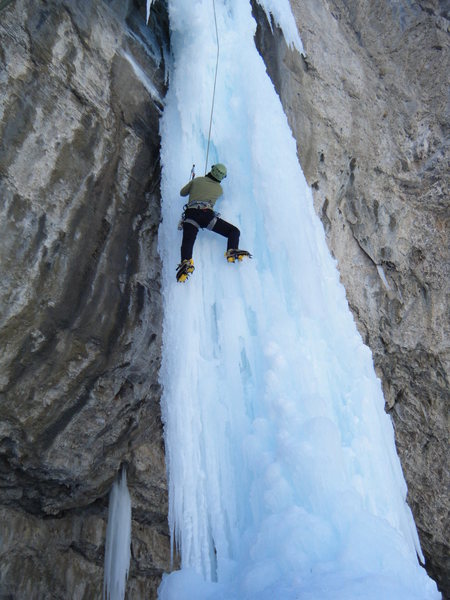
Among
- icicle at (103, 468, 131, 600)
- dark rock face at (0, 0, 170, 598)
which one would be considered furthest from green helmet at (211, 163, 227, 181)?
icicle at (103, 468, 131, 600)

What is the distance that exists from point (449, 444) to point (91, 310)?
426cm

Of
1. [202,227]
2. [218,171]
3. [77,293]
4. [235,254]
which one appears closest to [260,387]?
[235,254]

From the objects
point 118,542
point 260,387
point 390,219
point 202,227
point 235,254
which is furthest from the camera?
point 390,219

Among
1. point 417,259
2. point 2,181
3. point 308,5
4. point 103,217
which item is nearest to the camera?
point 2,181

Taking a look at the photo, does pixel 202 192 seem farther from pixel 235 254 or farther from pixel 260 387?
pixel 260 387

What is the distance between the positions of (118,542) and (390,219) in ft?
15.0

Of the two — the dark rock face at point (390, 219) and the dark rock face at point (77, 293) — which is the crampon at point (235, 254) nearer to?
the dark rock face at point (77, 293)

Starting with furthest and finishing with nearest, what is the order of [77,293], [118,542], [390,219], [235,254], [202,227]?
[390,219]
[118,542]
[202,227]
[235,254]
[77,293]

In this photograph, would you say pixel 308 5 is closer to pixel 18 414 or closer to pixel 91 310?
pixel 91 310

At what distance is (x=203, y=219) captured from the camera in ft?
14.9

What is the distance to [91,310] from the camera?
13.9ft

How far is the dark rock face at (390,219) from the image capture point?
587 centimetres

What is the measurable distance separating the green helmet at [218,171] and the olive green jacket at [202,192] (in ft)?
0.24

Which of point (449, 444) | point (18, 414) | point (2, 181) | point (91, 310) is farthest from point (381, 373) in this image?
point (2, 181)
